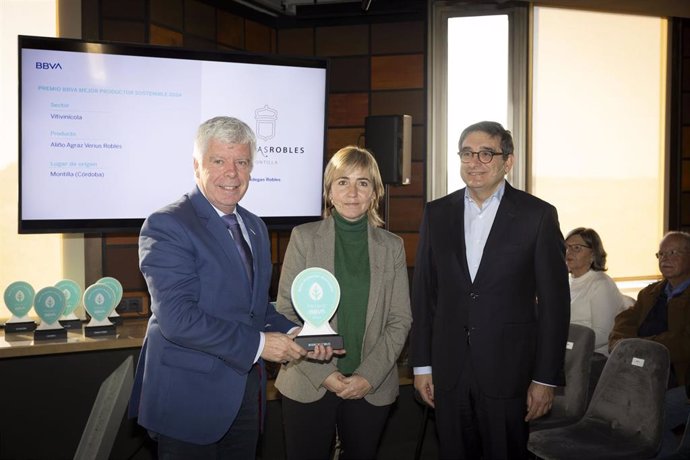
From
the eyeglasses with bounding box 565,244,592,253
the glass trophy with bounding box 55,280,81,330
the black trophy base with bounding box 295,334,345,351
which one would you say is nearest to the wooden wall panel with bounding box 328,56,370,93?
the eyeglasses with bounding box 565,244,592,253

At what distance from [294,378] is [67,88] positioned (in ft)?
8.55

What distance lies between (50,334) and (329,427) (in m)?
2.09

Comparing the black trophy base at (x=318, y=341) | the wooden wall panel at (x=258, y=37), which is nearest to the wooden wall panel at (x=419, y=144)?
the wooden wall panel at (x=258, y=37)

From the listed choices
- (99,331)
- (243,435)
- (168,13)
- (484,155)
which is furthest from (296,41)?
(243,435)

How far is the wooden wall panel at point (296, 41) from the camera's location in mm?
6375

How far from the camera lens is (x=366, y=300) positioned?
237 centimetres

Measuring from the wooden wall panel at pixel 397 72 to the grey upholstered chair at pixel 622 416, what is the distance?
11.4 feet

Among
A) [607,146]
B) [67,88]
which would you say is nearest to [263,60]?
[67,88]

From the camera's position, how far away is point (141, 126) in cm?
426

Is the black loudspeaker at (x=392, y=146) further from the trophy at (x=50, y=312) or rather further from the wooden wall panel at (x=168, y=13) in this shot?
the trophy at (x=50, y=312)

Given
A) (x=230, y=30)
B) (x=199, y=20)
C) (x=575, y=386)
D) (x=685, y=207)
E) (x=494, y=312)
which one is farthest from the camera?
(x=685, y=207)

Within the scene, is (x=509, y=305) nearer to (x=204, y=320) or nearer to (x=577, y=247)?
(x=204, y=320)

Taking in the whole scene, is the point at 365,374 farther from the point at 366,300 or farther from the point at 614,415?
the point at 614,415

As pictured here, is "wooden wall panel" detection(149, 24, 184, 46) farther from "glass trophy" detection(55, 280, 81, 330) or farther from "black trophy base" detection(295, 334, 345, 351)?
"black trophy base" detection(295, 334, 345, 351)
